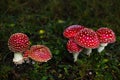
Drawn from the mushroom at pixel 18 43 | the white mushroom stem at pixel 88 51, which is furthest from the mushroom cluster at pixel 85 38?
the mushroom at pixel 18 43

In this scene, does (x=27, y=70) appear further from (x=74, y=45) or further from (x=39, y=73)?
(x=74, y=45)

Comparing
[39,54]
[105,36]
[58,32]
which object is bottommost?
[58,32]

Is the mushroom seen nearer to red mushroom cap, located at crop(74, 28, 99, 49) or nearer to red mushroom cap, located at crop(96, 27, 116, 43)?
red mushroom cap, located at crop(74, 28, 99, 49)

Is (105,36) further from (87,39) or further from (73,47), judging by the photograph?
(73,47)

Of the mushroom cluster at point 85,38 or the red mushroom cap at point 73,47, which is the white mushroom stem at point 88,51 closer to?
the mushroom cluster at point 85,38

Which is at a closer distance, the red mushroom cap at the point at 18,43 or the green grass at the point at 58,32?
the red mushroom cap at the point at 18,43

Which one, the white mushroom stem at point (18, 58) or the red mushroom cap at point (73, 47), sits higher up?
the red mushroom cap at point (73, 47)

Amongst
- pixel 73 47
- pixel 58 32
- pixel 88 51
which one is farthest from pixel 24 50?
pixel 58 32
